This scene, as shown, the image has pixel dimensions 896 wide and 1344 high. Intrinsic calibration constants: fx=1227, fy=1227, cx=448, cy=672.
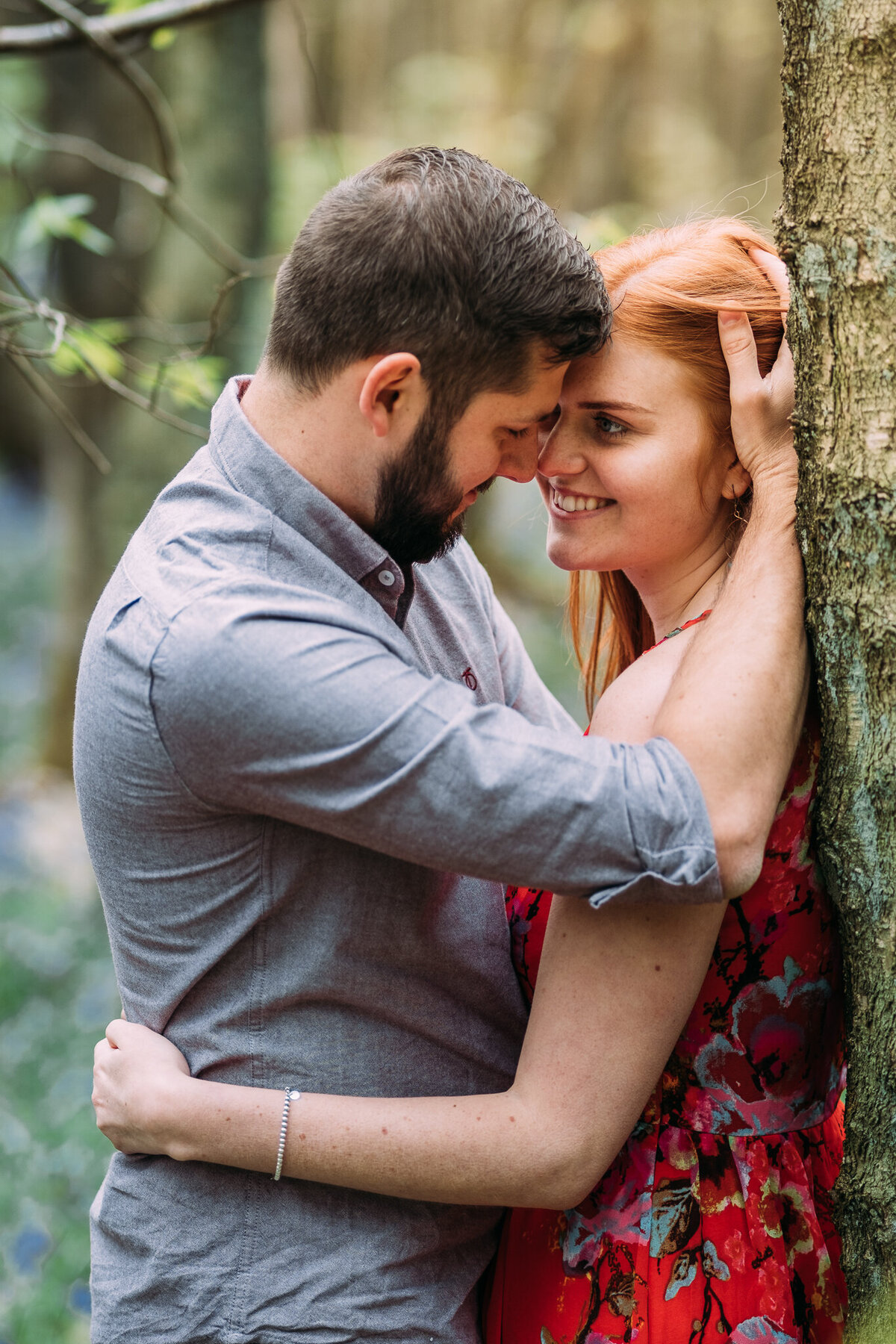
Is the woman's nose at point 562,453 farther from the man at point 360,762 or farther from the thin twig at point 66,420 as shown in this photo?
the thin twig at point 66,420

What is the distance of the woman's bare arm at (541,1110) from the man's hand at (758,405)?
640 millimetres

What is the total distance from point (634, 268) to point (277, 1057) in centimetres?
134

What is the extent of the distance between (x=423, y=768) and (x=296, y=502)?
19.6 inches

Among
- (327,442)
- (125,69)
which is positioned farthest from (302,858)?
(125,69)

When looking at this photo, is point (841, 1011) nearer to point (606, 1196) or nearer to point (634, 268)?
point (606, 1196)

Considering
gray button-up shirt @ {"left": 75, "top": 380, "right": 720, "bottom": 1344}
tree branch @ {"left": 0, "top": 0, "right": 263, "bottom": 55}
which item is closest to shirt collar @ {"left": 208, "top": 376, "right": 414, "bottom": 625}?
gray button-up shirt @ {"left": 75, "top": 380, "right": 720, "bottom": 1344}

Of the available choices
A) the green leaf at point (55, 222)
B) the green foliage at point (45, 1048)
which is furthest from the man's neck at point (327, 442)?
the green foliage at point (45, 1048)

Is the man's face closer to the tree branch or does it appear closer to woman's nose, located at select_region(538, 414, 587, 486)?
woman's nose, located at select_region(538, 414, 587, 486)

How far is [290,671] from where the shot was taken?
145cm

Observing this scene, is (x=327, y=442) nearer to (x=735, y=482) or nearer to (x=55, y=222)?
(x=735, y=482)

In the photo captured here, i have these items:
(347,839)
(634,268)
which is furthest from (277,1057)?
(634,268)

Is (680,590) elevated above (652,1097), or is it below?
above

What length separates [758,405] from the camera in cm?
179

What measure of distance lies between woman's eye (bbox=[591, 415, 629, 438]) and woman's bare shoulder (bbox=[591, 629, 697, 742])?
13.7 inches
